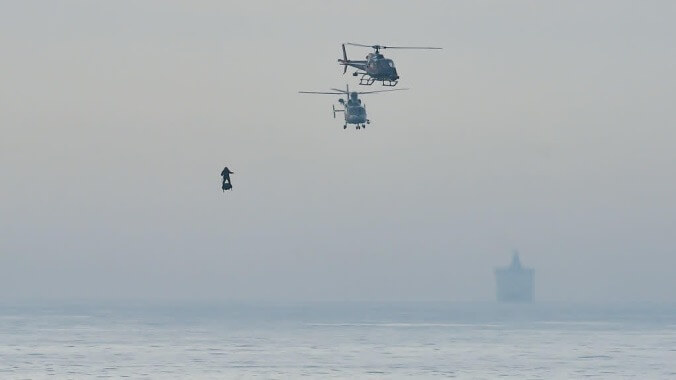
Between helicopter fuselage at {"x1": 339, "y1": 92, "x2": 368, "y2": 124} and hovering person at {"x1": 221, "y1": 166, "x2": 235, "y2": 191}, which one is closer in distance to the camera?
hovering person at {"x1": 221, "y1": 166, "x2": 235, "y2": 191}

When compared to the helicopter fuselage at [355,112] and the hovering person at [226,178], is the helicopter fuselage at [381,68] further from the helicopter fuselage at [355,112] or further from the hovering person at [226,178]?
the hovering person at [226,178]

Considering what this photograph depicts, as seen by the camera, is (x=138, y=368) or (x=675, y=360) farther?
(x=675, y=360)

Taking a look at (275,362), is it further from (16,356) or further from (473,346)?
(473,346)

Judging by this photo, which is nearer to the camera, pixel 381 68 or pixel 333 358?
pixel 381 68

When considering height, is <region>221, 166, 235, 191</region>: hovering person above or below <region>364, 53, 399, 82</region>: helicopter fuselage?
below

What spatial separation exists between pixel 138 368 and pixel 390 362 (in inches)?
902

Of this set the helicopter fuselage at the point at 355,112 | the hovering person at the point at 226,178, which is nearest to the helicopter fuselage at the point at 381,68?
the helicopter fuselage at the point at 355,112

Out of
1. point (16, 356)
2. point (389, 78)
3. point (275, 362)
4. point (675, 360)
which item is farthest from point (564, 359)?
point (16, 356)

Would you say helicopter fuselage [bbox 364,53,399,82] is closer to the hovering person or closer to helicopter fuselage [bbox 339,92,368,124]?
helicopter fuselage [bbox 339,92,368,124]

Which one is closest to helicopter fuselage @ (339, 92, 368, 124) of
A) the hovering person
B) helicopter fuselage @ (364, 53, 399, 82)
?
helicopter fuselage @ (364, 53, 399, 82)

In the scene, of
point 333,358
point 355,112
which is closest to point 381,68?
point 355,112

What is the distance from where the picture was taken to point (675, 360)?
14962 centimetres

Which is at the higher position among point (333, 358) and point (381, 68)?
point (381, 68)

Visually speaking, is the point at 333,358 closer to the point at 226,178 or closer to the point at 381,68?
the point at 381,68
